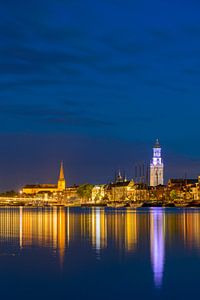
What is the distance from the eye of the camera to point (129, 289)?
21.6 m

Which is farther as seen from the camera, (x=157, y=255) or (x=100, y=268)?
(x=157, y=255)

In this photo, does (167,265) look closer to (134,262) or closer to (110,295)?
(134,262)

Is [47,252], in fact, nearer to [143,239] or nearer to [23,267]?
[23,267]

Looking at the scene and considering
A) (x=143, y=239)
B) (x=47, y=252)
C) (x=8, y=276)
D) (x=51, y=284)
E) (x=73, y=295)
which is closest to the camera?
(x=73, y=295)

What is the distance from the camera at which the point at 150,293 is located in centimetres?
2075

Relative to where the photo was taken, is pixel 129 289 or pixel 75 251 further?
pixel 75 251

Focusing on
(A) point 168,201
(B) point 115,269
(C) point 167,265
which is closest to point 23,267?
(B) point 115,269

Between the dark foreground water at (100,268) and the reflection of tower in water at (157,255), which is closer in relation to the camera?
the dark foreground water at (100,268)

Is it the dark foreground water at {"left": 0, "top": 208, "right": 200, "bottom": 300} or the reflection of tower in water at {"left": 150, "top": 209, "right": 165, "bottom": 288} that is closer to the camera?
the dark foreground water at {"left": 0, "top": 208, "right": 200, "bottom": 300}

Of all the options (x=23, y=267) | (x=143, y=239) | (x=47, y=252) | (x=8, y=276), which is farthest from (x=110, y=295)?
(x=143, y=239)

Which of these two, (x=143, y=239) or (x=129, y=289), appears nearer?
(x=129, y=289)

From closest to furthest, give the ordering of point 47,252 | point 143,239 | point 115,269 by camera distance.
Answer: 1. point 115,269
2. point 47,252
3. point 143,239

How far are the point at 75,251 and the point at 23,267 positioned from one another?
638 centimetres

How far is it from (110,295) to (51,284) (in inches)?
109
